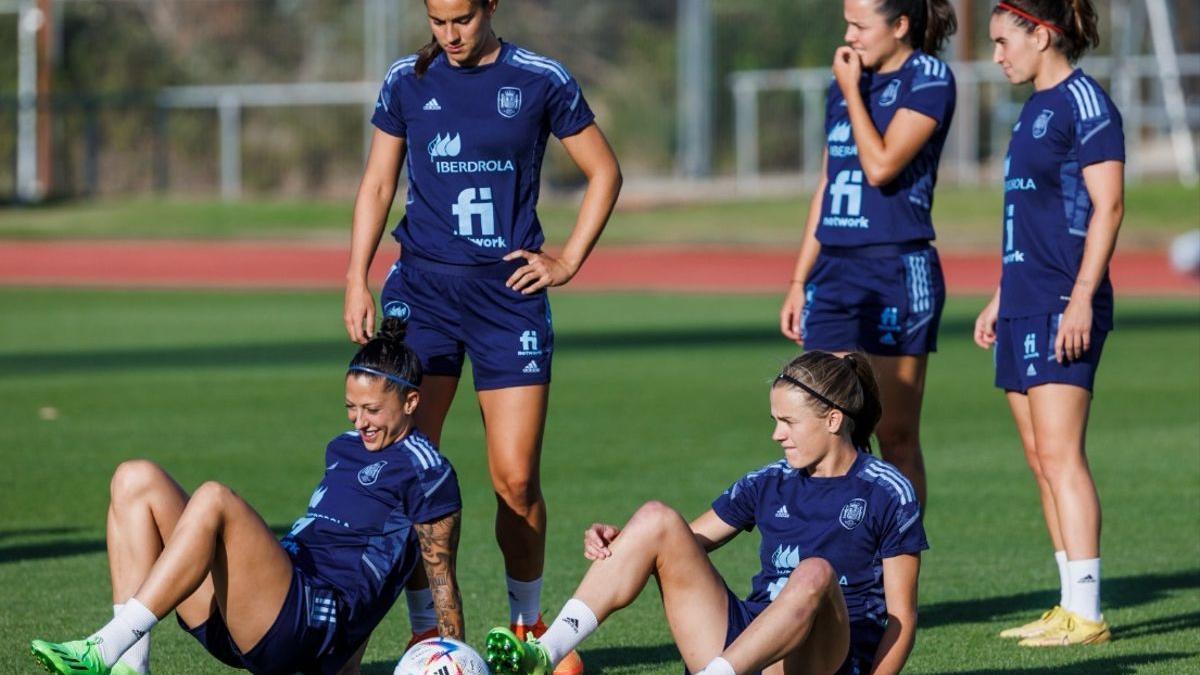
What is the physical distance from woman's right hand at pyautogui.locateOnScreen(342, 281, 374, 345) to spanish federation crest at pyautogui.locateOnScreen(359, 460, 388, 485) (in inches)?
30.1

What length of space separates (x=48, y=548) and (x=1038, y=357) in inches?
171

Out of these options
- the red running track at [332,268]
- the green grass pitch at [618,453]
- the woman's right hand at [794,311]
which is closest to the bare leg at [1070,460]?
the green grass pitch at [618,453]

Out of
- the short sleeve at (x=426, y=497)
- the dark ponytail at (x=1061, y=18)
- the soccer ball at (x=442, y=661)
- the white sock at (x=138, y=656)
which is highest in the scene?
the dark ponytail at (x=1061, y=18)

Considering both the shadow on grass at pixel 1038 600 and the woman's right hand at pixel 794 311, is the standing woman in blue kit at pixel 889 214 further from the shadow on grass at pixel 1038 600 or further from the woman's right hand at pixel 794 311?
the shadow on grass at pixel 1038 600

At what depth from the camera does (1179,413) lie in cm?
1286

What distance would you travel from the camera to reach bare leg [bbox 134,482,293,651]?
507 centimetres

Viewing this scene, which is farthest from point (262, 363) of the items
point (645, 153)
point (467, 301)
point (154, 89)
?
point (154, 89)

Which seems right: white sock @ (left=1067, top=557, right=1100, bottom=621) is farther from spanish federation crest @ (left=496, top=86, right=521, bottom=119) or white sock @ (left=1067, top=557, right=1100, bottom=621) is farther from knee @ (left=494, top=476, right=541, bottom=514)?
spanish federation crest @ (left=496, top=86, right=521, bottom=119)

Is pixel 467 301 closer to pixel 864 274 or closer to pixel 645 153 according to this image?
pixel 864 274

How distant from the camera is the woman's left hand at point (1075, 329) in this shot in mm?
6441

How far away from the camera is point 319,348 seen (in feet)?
58.2

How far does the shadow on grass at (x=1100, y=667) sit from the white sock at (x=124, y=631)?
2.57m

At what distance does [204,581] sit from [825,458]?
1.74 metres

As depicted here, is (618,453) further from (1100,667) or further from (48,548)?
(1100,667)
